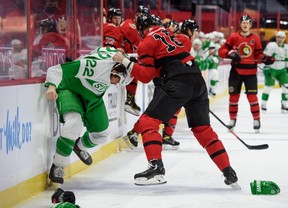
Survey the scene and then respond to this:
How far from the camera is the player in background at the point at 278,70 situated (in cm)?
1088

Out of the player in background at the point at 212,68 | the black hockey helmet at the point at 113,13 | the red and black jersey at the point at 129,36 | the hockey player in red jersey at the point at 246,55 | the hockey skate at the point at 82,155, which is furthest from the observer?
the player in background at the point at 212,68

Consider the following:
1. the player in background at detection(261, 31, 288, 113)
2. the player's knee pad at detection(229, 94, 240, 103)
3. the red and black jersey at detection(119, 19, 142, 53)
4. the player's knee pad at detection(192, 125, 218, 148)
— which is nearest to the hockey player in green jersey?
the player's knee pad at detection(192, 125, 218, 148)

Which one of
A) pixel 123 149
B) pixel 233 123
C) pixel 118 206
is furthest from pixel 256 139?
pixel 118 206

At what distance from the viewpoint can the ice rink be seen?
13.6ft

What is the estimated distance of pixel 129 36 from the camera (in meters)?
7.04

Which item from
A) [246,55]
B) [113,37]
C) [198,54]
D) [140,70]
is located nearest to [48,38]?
[140,70]

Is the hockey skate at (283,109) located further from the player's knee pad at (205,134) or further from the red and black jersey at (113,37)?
the player's knee pad at (205,134)

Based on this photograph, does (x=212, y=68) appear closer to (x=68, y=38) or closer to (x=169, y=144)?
(x=169, y=144)

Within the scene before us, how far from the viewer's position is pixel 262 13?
18000 millimetres

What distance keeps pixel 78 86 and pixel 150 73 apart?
52cm

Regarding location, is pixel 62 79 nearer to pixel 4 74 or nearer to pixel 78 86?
pixel 78 86

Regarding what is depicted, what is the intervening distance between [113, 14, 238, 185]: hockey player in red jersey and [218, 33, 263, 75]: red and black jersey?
3.55 meters

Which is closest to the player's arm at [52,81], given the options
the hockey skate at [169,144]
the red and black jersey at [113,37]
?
the hockey skate at [169,144]

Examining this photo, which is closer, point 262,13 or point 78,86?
point 78,86
